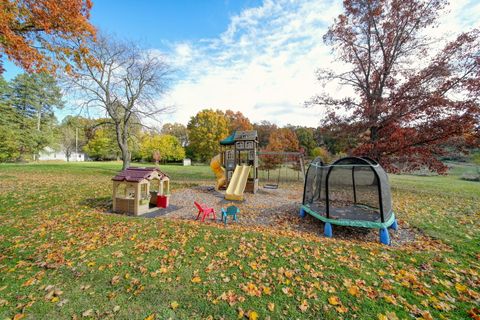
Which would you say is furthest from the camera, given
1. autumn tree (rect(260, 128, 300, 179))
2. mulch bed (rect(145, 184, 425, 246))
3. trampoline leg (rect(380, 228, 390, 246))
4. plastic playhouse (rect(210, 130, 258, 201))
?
autumn tree (rect(260, 128, 300, 179))

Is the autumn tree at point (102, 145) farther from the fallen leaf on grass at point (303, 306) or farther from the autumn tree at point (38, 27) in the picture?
the fallen leaf on grass at point (303, 306)

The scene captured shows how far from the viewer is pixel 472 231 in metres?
5.62

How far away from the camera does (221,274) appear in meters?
3.29

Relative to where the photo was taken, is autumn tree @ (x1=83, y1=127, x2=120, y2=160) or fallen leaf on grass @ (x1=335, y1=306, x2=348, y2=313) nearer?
fallen leaf on grass @ (x1=335, y1=306, x2=348, y2=313)

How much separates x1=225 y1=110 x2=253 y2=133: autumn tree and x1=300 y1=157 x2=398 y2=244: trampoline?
1466 inches

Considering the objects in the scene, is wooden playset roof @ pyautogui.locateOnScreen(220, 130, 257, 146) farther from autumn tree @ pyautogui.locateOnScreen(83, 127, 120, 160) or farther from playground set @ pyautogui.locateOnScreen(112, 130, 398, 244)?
autumn tree @ pyautogui.locateOnScreen(83, 127, 120, 160)

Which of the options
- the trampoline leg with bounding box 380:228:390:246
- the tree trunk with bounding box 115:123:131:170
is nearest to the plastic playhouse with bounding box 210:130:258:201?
the trampoline leg with bounding box 380:228:390:246

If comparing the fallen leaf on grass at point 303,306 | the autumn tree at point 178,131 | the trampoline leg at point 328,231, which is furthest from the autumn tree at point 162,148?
the fallen leaf on grass at point 303,306

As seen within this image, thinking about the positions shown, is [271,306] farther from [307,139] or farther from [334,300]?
[307,139]

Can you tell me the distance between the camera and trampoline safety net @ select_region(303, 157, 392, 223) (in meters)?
6.46

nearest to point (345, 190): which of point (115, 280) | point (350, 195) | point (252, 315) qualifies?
point (350, 195)

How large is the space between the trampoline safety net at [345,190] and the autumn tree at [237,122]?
3712 cm

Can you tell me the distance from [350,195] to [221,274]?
→ 25.2 feet

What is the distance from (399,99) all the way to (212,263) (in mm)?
14338
